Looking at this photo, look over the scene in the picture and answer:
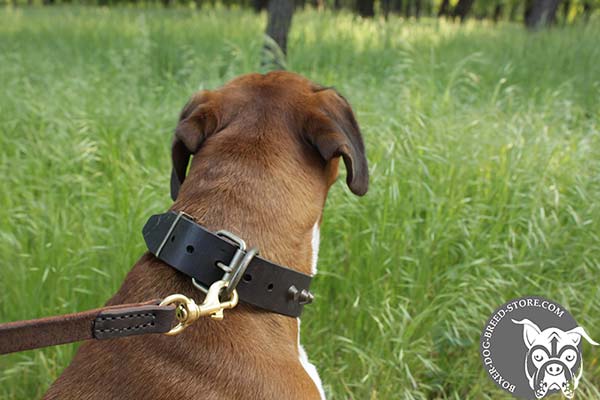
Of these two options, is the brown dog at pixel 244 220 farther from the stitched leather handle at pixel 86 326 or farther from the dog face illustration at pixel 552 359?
the dog face illustration at pixel 552 359

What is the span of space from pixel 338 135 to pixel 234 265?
0.55m

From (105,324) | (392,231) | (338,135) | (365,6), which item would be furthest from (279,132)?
(365,6)

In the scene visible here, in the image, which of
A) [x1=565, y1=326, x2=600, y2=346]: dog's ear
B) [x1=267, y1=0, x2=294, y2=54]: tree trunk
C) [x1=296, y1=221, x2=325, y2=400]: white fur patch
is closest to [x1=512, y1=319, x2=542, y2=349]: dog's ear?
[x1=565, y1=326, x2=600, y2=346]: dog's ear

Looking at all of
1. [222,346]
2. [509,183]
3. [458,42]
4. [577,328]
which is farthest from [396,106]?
[458,42]

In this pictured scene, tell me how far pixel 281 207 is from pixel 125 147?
3.12 m

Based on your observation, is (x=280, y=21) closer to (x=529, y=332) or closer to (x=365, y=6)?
(x=529, y=332)

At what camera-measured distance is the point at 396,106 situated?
4.87 m

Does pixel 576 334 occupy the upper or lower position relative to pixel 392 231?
lower

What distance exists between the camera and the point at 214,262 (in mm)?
1732

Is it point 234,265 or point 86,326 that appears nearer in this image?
point 86,326

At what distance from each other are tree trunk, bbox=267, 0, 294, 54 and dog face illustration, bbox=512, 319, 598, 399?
17.3 feet

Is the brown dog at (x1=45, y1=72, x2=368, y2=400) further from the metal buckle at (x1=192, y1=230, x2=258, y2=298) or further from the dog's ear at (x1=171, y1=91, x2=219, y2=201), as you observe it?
the metal buckle at (x1=192, y1=230, x2=258, y2=298)

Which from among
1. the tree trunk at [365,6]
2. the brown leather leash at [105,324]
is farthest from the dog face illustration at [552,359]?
the tree trunk at [365,6]

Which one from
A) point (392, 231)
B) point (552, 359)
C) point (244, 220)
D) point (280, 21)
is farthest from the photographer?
point (280, 21)
